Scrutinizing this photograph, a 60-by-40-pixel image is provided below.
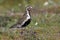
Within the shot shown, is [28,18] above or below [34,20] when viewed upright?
above

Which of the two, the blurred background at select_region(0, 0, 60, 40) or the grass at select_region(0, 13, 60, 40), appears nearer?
the grass at select_region(0, 13, 60, 40)

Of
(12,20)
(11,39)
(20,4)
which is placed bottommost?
(20,4)

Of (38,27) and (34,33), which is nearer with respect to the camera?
(34,33)

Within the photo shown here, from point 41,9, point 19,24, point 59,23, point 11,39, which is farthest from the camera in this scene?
point 41,9

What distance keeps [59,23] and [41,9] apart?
238 inches

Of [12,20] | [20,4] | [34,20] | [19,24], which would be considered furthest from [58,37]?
[20,4]

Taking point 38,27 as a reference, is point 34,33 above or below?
above

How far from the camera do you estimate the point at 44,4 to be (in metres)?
23.9

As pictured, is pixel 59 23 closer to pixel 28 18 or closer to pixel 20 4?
pixel 28 18

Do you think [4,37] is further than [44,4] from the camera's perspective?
No

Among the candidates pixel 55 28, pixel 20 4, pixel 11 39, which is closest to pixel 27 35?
pixel 11 39

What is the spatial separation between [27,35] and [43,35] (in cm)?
62

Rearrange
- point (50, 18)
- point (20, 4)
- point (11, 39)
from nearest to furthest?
point (11, 39)
point (50, 18)
point (20, 4)

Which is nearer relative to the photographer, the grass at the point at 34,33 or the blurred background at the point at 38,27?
the grass at the point at 34,33
